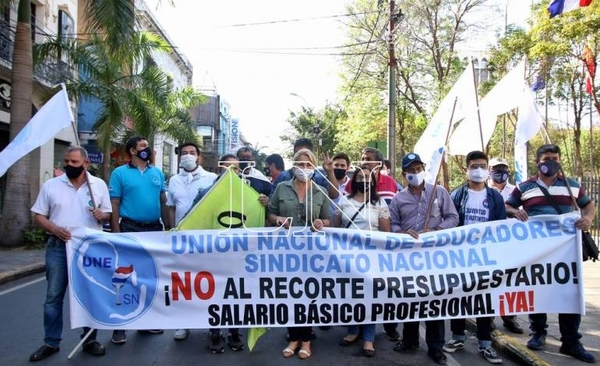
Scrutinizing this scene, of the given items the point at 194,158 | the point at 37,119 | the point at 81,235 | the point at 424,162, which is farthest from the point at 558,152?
the point at 37,119

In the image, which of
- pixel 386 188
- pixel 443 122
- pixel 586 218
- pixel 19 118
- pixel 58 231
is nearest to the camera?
pixel 58 231

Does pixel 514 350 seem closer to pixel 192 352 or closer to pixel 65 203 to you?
pixel 192 352

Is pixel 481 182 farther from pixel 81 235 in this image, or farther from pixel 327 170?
pixel 81 235

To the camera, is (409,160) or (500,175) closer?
(409,160)

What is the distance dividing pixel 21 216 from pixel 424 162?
10182mm

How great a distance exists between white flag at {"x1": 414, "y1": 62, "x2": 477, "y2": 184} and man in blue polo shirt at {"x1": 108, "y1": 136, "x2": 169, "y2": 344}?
9.05ft

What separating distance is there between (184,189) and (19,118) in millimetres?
7799

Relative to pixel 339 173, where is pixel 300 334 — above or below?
below

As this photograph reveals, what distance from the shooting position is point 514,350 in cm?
504

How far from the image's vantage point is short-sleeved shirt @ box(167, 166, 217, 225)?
5816mm

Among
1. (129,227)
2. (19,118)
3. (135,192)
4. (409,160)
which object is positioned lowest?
(129,227)

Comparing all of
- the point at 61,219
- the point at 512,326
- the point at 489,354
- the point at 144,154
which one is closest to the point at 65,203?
the point at 61,219

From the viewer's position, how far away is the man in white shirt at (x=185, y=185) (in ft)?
19.1

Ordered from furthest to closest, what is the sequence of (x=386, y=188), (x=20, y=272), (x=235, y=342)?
(x=20, y=272), (x=386, y=188), (x=235, y=342)
